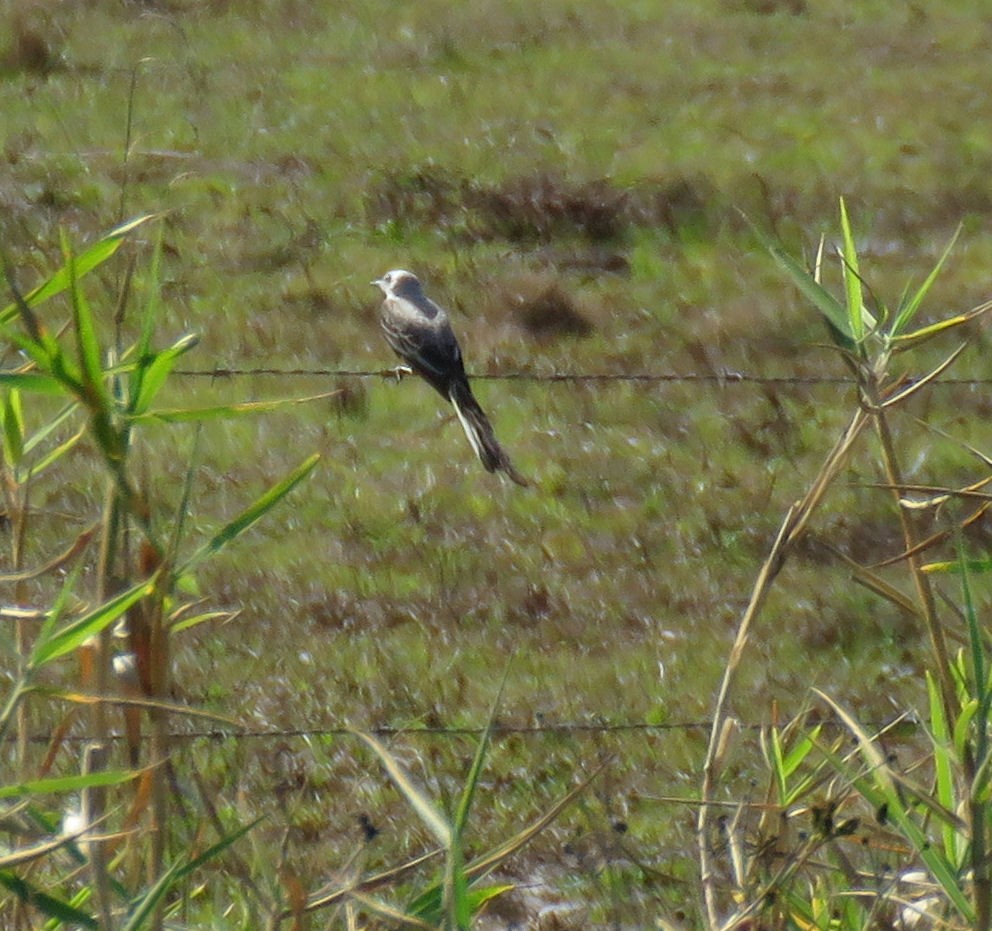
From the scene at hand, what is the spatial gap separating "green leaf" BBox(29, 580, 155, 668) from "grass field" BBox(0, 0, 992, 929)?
32 cm

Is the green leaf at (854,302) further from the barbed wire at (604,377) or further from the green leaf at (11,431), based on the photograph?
the green leaf at (11,431)

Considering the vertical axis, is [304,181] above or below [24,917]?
below

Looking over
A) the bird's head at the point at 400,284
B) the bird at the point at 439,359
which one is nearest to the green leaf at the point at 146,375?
the bird at the point at 439,359

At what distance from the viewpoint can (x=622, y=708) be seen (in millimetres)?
6152

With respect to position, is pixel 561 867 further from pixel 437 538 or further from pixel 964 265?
pixel 964 265

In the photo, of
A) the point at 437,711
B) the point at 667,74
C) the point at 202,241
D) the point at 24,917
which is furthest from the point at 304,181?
the point at 24,917

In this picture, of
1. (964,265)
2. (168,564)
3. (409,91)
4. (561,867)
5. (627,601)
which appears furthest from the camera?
(409,91)

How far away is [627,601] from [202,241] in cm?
434

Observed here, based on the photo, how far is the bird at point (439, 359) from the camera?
23.2ft

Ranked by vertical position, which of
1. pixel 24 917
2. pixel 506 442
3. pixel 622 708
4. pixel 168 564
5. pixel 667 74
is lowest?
pixel 667 74

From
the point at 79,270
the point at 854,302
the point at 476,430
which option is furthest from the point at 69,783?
the point at 476,430

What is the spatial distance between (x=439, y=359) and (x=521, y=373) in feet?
4.98

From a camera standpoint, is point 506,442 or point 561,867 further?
point 506,442

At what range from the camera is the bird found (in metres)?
7.06
